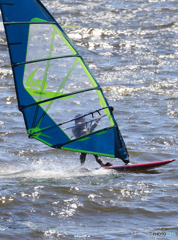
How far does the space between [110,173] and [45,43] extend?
2827 mm

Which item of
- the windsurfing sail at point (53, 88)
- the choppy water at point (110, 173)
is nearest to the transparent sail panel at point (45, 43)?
the windsurfing sail at point (53, 88)

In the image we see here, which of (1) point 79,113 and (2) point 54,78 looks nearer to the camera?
(2) point 54,78

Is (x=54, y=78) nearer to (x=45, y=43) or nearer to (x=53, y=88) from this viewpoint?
(x=53, y=88)

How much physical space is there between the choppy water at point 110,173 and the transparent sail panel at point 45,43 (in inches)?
92.7

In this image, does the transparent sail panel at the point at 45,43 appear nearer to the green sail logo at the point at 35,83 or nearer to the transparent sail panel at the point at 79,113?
the green sail logo at the point at 35,83

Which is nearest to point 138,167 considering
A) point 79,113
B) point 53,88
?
point 79,113

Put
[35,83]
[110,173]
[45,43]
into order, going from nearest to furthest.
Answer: [35,83] → [45,43] → [110,173]

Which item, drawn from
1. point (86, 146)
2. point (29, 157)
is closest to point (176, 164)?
point (86, 146)

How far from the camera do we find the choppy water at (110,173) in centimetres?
573

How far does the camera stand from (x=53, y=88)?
7445mm

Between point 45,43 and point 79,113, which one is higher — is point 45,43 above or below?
above

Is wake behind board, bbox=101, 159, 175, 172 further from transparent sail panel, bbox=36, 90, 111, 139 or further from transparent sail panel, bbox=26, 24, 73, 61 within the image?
transparent sail panel, bbox=26, 24, 73, 61

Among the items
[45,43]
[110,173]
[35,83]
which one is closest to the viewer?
[35,83]

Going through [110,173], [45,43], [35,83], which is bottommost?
[110,173]
